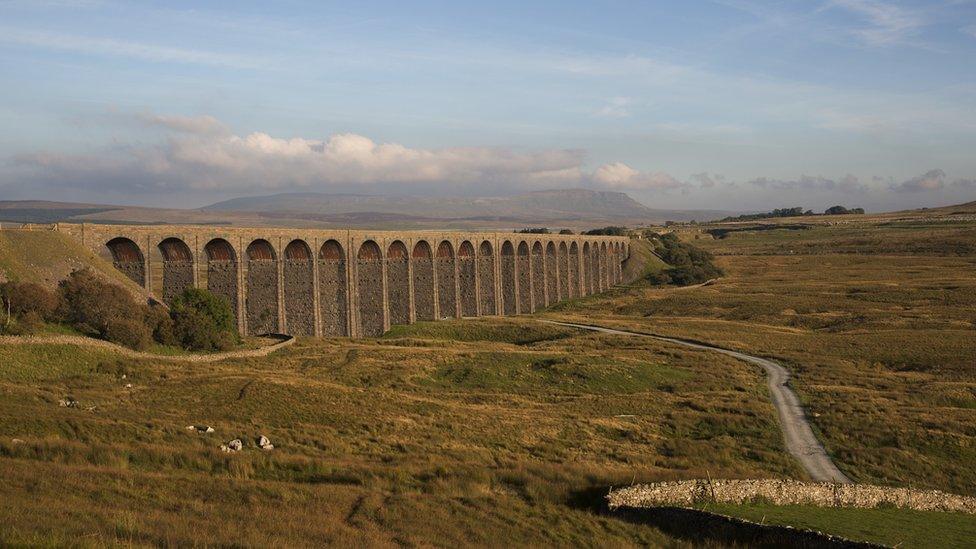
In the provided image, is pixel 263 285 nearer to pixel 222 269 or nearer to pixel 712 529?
pixel 222 269

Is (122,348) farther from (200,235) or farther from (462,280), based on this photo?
(462,280)

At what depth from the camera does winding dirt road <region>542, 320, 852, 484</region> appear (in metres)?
25.6

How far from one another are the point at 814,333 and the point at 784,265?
67412 mm

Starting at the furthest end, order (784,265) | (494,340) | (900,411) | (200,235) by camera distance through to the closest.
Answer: (784,265) → (494,340) → (200,235) → (900,411)

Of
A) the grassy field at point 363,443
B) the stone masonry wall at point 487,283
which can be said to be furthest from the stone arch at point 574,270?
the grassy field at point 363,443

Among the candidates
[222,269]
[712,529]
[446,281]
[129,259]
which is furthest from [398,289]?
[712,529]

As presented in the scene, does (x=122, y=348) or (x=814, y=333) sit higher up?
(x=122, y=348)

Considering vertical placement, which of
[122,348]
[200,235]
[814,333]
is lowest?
[814,333]

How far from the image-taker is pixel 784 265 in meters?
126

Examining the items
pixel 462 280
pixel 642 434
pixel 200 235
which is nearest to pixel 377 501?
pixel 642 434

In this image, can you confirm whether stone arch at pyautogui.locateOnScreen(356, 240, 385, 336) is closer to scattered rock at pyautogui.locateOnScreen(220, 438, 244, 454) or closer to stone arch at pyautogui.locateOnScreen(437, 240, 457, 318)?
stone arch at pyautogui.locateOnScreen(437, 240, 457, 318)

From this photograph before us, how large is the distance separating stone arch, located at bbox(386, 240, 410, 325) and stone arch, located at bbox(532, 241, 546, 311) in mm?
25578

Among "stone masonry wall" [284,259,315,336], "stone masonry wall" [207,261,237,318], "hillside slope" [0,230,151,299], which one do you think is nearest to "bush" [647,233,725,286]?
"stone masonry wall" [284,259,315,336]

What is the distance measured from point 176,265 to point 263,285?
6.58 m
